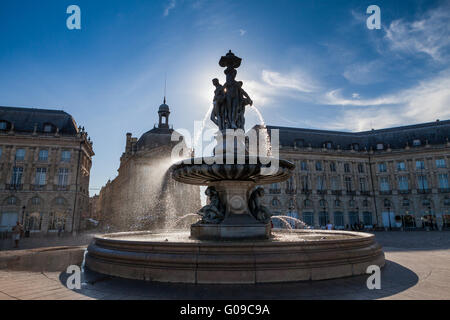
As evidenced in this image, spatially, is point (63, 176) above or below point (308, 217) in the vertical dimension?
above

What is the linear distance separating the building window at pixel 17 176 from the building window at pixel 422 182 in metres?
65.8

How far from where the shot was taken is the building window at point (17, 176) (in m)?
38.2

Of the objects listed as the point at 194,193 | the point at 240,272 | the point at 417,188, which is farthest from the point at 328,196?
the point at 240,272

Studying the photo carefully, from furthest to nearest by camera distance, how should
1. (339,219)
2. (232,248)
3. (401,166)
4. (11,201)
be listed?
(401,166) < (339,219) < (11,201) < (232,248)

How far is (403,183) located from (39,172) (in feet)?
203

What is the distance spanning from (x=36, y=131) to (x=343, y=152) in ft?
175

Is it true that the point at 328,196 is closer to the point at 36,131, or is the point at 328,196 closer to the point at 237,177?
the point at 237,177

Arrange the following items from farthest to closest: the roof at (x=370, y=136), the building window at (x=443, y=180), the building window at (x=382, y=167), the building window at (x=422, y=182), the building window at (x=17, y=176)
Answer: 1. the building window at (x=382, y=167)
2. the roof at (x=370, y=136)
3. the building window at (x=422, y=182)
4. the building window at (x=443, y=180)
5. the building window at (x=17, y=176)

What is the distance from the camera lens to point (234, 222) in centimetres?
848

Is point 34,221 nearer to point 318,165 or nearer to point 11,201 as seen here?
point 11,201

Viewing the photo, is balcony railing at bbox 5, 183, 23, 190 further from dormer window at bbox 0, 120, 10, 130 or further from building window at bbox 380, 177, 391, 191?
building window at bbox 380, 177, 391, 191

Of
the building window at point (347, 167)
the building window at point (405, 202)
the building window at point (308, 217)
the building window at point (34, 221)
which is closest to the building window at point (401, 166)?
the building window at point (405, 202)

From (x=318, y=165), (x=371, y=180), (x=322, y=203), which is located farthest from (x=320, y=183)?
(x=371, y=180)

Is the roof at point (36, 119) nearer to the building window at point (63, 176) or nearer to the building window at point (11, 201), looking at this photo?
the building window at point (63, 176)
